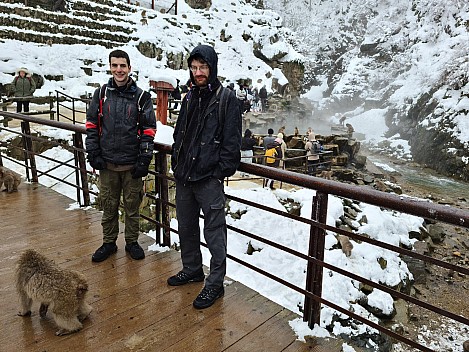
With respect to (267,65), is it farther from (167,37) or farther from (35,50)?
(35,50)

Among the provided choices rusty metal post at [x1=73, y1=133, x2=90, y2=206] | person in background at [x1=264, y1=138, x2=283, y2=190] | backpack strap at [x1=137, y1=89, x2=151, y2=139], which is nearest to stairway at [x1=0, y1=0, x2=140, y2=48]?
person in background at [x1=264, y1=138, x2=283, y2=190]

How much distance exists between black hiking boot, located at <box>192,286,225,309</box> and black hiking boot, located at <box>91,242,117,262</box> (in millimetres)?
1212

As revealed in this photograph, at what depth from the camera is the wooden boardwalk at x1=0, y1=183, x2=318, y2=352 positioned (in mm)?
2572

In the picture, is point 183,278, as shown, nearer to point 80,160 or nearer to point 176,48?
point 80,160

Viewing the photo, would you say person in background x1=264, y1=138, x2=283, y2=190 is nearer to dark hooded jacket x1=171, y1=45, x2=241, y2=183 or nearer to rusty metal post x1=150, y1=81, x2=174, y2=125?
rusty metal post x1=150, y1=81, x2=174, y2=125

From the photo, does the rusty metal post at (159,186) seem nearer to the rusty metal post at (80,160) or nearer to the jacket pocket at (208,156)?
the jacket pocket at (208,156)

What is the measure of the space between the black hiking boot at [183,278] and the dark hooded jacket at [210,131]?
92cm

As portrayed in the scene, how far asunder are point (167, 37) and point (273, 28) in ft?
34.4

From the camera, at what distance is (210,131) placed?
2.73 metres

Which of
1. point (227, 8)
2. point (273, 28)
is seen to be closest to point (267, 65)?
point (273, 28)

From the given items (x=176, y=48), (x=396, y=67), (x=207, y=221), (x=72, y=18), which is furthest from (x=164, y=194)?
(x=396, y=67)

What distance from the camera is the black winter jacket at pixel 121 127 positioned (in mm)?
3334

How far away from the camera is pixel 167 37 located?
25688 millimetres

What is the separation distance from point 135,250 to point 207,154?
157cm
